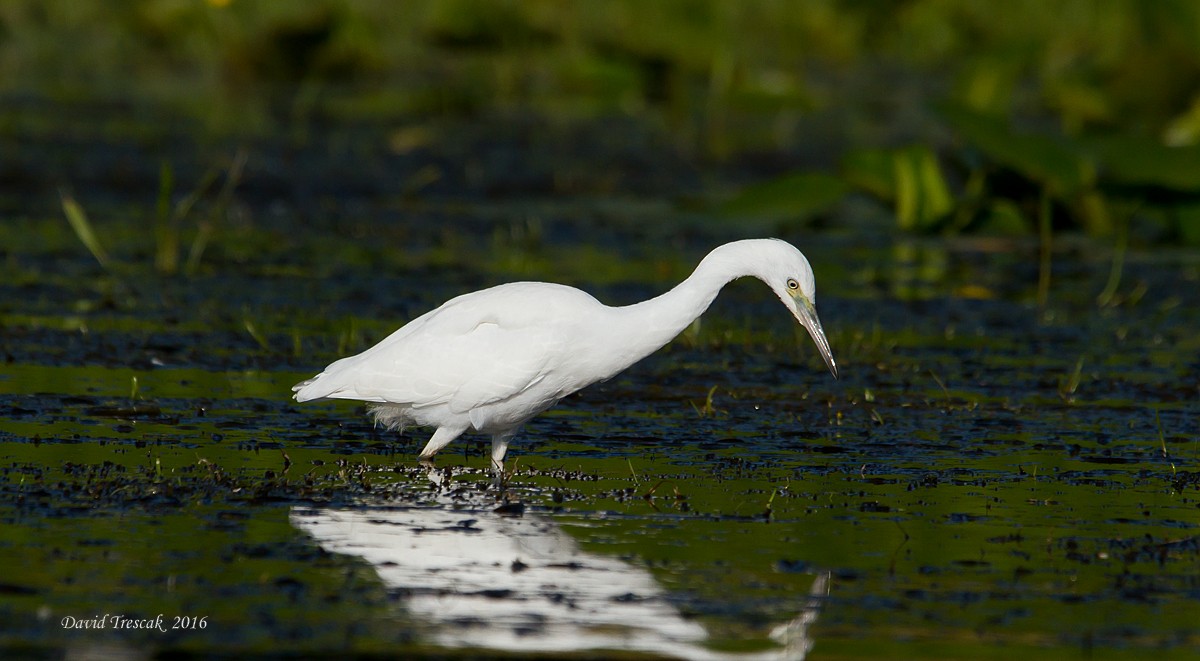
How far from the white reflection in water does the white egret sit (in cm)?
62

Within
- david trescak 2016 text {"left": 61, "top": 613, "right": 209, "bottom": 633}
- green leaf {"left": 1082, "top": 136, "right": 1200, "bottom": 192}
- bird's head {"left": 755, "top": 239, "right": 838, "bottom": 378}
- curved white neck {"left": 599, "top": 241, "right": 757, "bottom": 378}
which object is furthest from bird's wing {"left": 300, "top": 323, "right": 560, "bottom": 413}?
green leaf {"left": 1082, "top": 136, "right": 1200, "bottom": 192}

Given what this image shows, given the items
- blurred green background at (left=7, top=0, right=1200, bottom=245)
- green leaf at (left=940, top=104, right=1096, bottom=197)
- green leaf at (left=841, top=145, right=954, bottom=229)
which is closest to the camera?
green leaf at (left=940, top=104, right=1096, bottom=197)

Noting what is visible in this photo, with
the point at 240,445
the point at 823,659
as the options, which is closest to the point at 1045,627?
the point at 823,659

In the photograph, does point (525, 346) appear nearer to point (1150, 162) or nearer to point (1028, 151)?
point (1028, 151)

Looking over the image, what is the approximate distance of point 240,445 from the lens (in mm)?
6527

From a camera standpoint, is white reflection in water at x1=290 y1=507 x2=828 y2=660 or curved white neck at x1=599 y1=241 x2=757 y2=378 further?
curved white neck at x1=599 y1=241 x2=757 y2=378

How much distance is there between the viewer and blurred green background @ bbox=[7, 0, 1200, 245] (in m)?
11.8

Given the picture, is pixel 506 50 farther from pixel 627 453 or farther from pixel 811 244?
pixel 627 453

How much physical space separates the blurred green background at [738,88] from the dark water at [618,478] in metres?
0.92

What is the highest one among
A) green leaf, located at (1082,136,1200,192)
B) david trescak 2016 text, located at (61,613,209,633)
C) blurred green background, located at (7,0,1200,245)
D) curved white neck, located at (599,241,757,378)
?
blurred green background, located at (7,0,1200,245)

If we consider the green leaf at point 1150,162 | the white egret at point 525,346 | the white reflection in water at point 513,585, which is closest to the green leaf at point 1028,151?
the green leaf at point 1150,162

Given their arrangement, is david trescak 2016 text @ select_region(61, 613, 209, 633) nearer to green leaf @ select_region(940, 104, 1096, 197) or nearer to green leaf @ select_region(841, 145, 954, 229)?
green leaf @ select_region(940, 104, 1096, 197)

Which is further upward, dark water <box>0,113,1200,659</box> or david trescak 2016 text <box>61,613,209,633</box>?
dark water <box>0,113,1200,659</box>

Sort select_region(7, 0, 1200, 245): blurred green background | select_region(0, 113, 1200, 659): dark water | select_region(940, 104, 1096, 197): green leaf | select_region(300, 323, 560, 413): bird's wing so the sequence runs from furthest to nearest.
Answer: select_region(7, 0, 1200, 245): blurred green background → select_region(940, 104, 1096, 197): green leaf → select_region(300, 323, 560, 413): bird's wing → select_region(0, 113, 1200, 659): dark water
